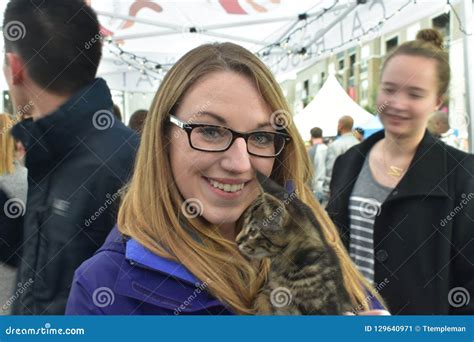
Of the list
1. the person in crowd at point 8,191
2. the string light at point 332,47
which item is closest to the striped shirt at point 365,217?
the string light at point 332,47

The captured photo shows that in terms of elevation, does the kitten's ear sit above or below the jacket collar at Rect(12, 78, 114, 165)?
below

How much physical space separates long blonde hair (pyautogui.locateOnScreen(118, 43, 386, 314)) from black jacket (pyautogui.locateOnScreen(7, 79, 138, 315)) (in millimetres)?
139

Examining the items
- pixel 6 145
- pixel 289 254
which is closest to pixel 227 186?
pixel 289 254

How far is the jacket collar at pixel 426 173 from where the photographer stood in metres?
1.06

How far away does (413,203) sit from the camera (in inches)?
43.0

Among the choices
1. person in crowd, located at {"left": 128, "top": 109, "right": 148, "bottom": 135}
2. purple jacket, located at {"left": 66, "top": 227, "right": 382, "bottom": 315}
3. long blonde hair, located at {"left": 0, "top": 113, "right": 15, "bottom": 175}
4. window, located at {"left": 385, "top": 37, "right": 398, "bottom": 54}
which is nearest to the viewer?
purple jacket, located at {"left": 66, "top": 227, "right": 382, "bottom": 315}

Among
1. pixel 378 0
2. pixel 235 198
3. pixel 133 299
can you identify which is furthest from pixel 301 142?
pixel 378 0

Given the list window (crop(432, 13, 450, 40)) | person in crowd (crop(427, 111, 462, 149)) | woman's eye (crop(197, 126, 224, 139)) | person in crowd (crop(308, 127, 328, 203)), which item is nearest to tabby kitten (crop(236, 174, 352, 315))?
woman's eye (crop(197, 126, 224, 139))

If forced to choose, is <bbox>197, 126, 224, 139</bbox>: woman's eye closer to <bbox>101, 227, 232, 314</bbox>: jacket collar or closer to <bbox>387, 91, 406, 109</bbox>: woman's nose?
<bbox>101, 227, 232, 314</bbox>: jacket collar

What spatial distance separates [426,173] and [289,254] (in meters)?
0.50

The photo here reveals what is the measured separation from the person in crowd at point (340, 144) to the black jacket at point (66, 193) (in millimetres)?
542

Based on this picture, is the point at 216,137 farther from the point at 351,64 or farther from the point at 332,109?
the point at 351,64

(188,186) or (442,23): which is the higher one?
(442,23)

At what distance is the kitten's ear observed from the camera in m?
0.77
